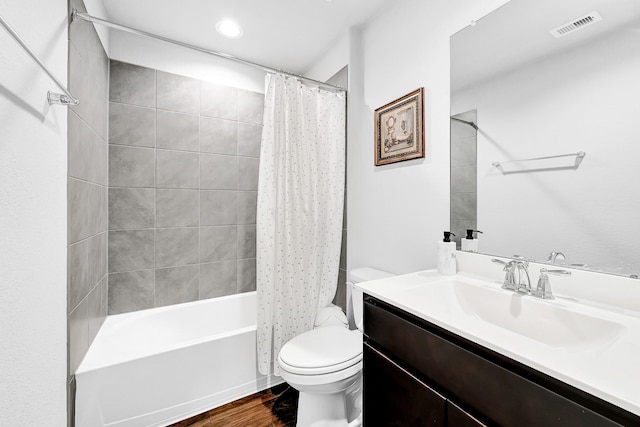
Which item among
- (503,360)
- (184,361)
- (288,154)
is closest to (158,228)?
(184,361)

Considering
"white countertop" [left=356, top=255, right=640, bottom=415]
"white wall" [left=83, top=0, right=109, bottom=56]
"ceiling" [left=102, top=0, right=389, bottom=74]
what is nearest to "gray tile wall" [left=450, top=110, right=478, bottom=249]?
"white countertop" [left=356, top=255, right=640, bottom=415]

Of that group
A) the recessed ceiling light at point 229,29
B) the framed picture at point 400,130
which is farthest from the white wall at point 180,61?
the framed picture at point 400,130

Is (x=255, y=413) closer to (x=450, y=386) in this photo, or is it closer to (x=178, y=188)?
(x=450, y=386)

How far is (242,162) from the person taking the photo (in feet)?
7.73

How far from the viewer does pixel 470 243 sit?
1255 mm

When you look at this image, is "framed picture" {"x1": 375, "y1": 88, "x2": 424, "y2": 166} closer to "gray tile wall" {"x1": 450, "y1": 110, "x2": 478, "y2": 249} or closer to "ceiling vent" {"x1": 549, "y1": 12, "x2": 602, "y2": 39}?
"gray tile wall" {"x1": 450, "y1": 110, "x2": 478, "y2": 249}

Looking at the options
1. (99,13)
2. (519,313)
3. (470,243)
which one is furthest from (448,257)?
(99,13)

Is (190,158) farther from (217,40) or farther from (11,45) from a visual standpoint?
(11,45)

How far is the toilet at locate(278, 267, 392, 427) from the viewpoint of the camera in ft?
4.07

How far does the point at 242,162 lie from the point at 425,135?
5.13 feet

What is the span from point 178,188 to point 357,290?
160cm

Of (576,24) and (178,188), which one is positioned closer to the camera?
(576,24)

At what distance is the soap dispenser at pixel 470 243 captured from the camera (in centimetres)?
124

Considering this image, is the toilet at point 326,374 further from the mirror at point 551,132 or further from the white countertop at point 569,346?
the mirror at point 551,132
